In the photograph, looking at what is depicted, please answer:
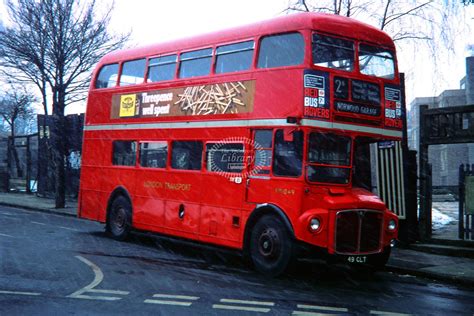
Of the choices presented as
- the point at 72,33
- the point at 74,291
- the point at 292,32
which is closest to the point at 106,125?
the point at 292,32

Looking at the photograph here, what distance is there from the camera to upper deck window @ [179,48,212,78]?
12.2 m

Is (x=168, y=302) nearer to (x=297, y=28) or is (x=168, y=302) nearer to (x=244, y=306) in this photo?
(x=244, y=306)

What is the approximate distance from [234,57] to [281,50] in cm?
136

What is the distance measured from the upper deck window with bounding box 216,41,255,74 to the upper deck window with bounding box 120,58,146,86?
3060 millimetres

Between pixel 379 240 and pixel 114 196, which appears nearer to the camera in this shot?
pixel 379 240

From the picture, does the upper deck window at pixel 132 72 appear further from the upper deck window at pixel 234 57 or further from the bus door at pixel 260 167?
the bus door at pixel 260 167

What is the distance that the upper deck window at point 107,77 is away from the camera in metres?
15.3

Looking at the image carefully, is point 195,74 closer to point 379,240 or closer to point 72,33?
point 379,240

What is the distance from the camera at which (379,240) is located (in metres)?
10.3

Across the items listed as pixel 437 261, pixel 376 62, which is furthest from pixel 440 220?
pixel 376 62

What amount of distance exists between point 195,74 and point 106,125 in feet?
12.8

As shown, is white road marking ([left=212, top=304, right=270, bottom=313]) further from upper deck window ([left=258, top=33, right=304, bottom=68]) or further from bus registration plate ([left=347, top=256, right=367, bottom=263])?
upper deck window ([left=258, top=33, right=304, bottom=68])

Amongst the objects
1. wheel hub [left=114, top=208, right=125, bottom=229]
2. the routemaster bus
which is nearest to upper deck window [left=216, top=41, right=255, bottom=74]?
the routemaster bus

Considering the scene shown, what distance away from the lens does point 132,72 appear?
48.3ft
